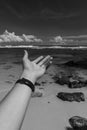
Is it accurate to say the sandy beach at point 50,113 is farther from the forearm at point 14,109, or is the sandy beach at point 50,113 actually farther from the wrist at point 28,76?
the forearm at point 14,109

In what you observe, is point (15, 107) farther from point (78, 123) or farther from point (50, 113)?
point (50, 113)

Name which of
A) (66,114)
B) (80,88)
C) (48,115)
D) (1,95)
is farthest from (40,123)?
(80,88)

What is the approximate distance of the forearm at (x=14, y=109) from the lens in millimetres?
1035

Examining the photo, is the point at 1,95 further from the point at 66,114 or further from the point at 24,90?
the point at 24,90

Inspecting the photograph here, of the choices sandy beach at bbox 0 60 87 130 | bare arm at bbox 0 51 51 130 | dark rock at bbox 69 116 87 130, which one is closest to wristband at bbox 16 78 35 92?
bare arm at bbox 0 51 51 130

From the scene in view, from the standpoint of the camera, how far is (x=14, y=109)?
3.64ft

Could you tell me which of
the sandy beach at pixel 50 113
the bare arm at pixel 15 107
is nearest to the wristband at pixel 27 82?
the bare arm at pixel 15 107

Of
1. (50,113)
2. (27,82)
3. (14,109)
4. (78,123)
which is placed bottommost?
(50,113)

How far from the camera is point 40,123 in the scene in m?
5.91

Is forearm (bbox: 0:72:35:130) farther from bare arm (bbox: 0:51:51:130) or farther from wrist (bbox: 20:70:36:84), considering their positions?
wrist (bbox: 20:70:36:84)

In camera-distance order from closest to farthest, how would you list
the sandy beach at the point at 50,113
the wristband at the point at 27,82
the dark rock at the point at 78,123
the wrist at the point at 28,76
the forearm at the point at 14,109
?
the forearm at the point at 14,109 → the wristband at the point at 27,82 → the wrist at the point at 28,76 → the dark rock at the point at 78,123 → the sandy beach at the point at 50,113

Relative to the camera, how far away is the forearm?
1.04 m

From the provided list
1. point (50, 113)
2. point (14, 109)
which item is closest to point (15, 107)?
point (14, 109)

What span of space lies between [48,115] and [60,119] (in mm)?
634
